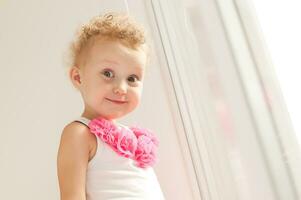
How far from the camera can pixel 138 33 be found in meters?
0.72

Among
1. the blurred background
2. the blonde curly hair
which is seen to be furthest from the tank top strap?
the blurred background

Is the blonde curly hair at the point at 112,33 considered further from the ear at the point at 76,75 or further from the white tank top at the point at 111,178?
the white tank top at the point at 111,178

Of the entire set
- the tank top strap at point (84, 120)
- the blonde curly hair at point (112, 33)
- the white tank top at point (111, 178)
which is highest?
the blonde curly hair at point (112, 33)

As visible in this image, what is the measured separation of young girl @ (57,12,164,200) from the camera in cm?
65

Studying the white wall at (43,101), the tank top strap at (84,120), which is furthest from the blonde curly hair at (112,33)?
the white wall at (43,101)

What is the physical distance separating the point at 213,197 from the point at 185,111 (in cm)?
21

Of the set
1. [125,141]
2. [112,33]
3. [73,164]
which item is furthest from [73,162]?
[112,33]

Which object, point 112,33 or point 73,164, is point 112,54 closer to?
point 112,33

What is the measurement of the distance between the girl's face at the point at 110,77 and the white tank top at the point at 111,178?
0.05 metres

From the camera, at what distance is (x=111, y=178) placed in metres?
0.66

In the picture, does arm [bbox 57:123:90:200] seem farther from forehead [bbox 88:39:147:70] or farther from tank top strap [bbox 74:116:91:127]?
forehead [bbox 88:39:147:70]

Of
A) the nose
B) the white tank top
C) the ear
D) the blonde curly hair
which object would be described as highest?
the blonde curly hair

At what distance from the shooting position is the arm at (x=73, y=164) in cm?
62

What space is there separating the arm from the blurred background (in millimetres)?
303
